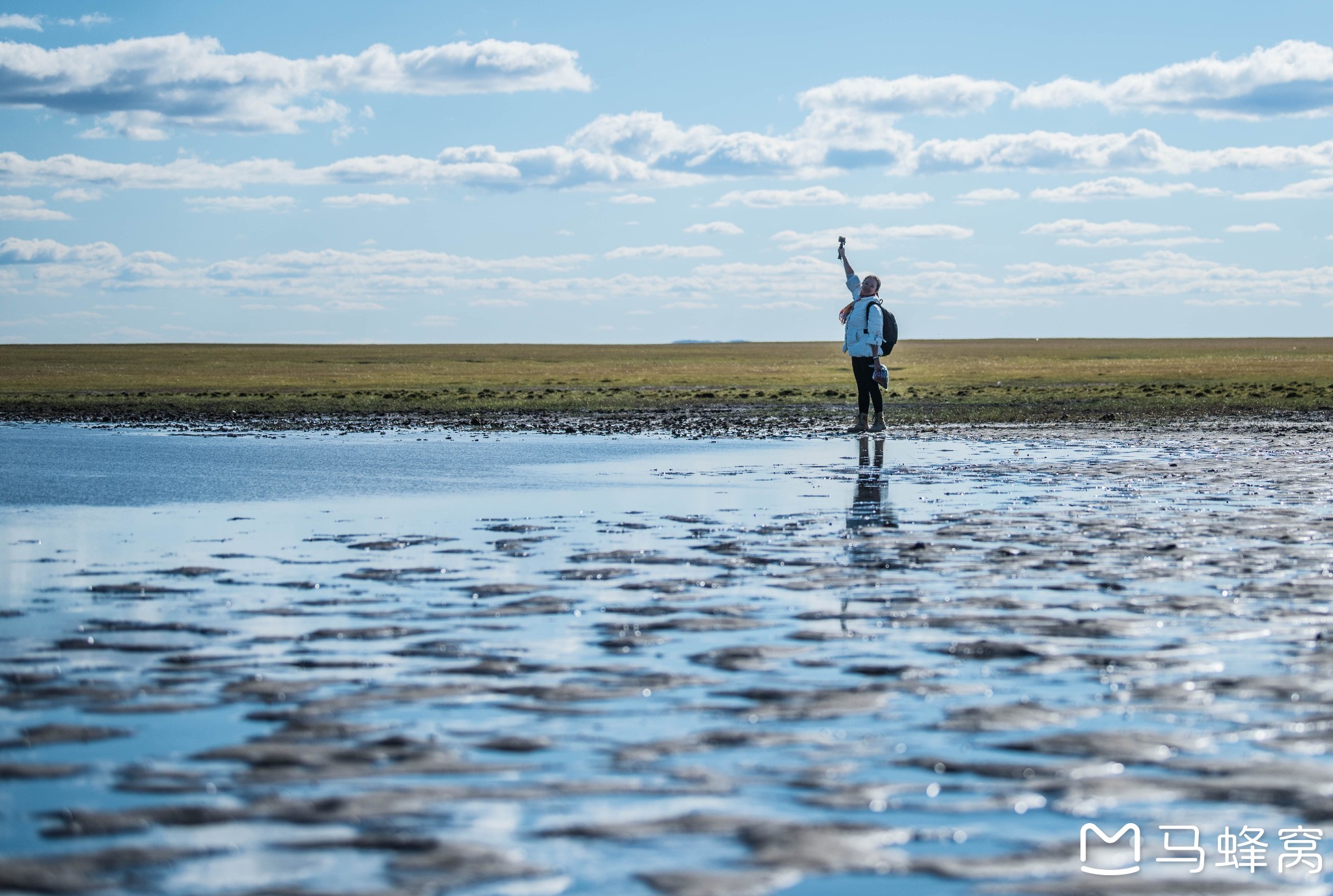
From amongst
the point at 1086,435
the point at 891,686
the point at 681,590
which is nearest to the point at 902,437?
the point at 1086,435

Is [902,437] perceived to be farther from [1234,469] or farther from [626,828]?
[626,828]

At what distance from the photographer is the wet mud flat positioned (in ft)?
15.6

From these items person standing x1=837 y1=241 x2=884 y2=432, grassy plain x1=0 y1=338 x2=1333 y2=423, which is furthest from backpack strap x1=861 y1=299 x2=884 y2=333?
grassy plain x1=0 y1=338 x2=1333 y2=423

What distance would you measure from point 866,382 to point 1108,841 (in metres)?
22.2

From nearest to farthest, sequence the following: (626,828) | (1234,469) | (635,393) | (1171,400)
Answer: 1. (626,828)
2. (1234,469)
3. (1171,400)
4. (635,393)

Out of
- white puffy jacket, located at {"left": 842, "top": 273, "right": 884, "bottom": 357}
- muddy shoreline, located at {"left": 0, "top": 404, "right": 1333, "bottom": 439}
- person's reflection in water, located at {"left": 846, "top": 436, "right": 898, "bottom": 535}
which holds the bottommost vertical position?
person's reflection in water, located at {"left": 846, "top": 436, "right": 898, "bottom": 535}

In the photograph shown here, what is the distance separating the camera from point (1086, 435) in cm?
2828

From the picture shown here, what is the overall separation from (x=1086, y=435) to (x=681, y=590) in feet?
64.8

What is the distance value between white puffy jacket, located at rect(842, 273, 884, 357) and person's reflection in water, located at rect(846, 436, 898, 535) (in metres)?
3.14

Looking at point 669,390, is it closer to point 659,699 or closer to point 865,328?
point 865,328

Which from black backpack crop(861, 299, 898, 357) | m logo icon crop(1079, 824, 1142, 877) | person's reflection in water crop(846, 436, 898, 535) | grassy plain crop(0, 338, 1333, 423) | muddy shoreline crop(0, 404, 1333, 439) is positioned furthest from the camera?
grassy plain crop(0, 338, 1333, 423)

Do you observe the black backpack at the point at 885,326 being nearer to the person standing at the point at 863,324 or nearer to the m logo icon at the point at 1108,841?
the person standing at the point at 863,324

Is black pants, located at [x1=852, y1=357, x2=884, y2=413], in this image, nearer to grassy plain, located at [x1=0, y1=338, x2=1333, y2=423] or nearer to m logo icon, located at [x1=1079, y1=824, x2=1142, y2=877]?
grassy plain, located at [x1=0, y1=338, x2=1333, y2=423]

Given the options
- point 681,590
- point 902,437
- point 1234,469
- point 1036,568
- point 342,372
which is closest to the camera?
point 681,590
